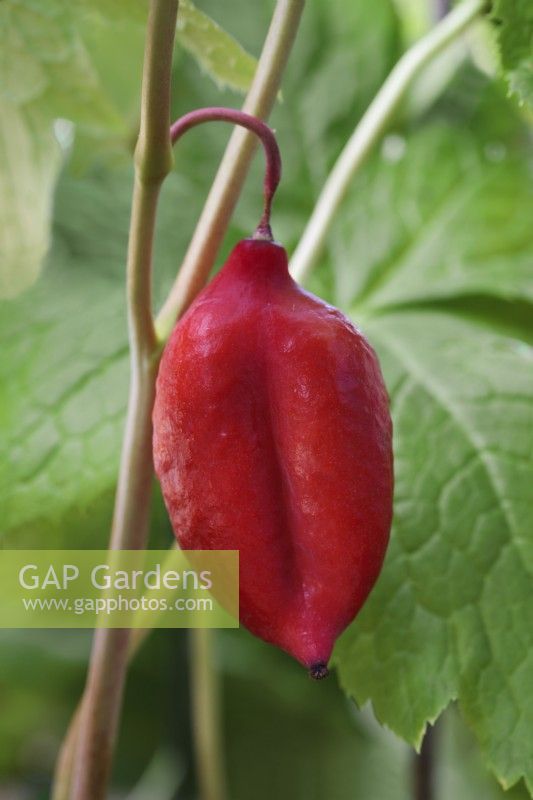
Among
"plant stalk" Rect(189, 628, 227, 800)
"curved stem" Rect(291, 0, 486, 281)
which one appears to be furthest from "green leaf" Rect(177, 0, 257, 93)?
"plant stalk" Rect(189, 628, 227, 800)

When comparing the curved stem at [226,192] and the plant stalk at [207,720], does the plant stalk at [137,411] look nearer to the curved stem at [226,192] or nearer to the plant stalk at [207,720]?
the curved stem at [226,192]

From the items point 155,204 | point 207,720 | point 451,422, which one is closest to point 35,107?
point 155,204

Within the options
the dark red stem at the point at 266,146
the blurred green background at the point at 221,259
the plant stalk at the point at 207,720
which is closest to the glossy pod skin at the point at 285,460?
the dark red stem at the point at 266,146

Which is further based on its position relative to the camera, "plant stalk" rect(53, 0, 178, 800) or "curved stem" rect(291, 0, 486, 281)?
"curved stem" rect(291, 0, 486, 281)

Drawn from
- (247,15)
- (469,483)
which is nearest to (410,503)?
(469,483)

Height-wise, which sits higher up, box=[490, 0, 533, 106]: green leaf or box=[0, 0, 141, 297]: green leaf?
box=[490, 0, 533, 106]: green leaf

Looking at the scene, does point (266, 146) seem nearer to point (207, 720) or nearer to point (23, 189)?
point (23, 189)

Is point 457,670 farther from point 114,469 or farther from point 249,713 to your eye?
point 249,713

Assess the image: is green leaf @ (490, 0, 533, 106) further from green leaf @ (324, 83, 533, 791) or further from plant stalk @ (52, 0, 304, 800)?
green leaf @ (324, 83, 533, 791)
